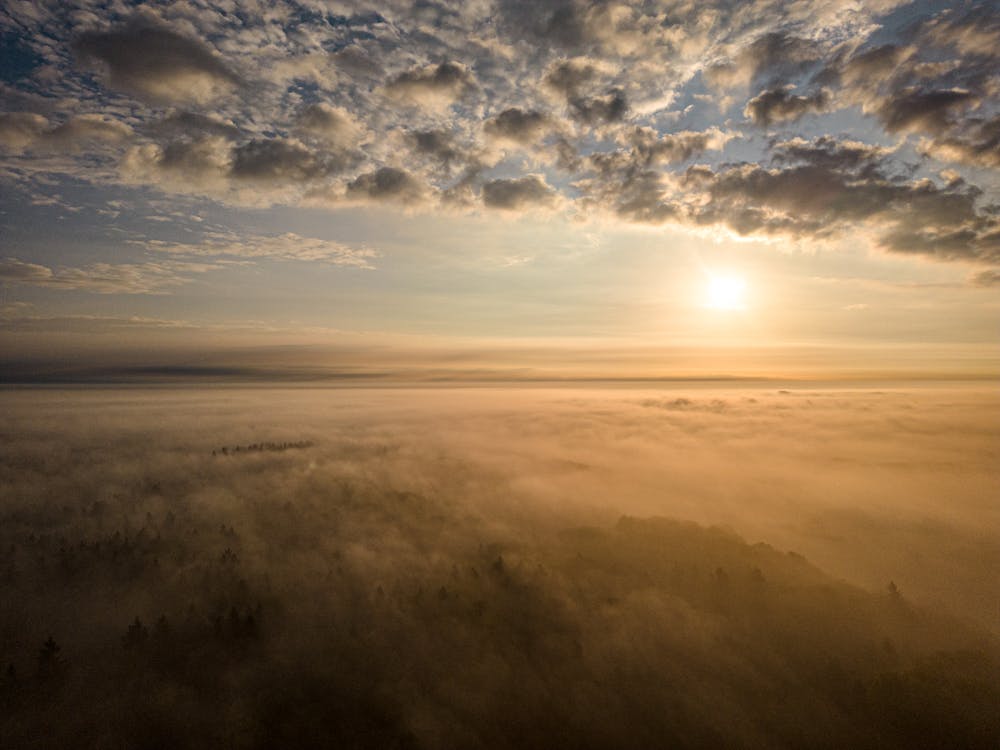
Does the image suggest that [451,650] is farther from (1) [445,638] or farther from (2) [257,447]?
(2) [257,447]

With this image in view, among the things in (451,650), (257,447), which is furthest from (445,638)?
(257,447)

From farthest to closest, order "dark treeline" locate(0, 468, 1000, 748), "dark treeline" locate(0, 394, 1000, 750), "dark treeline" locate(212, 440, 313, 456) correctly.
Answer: "dark treeline" locate(212, 440, 313, 456) < "dark treeline" locate(0, 394, 1000, 750) < "dark treeline" locate(0, 468, 1000, 748)

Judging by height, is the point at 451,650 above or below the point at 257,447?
above

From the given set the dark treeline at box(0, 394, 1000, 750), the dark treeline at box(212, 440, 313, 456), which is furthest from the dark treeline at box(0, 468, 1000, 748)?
the dark treeline at box(212, 440, 313, 456)

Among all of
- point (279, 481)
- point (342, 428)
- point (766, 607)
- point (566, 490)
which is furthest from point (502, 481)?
point (342, 428)

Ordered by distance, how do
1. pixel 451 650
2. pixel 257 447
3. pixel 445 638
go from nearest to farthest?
1. pixel 451 650
2. pixel 445 638
3. pixel 257 447

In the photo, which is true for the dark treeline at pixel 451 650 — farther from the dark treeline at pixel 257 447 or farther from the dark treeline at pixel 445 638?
the dark treeline at pixel 257 447

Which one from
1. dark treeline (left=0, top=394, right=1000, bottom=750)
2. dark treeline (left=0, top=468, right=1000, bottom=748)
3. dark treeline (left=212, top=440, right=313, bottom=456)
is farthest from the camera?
dark treeline (left=212, top=440, right=313, bottom=456)

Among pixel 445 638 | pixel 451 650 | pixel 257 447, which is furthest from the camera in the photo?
pixel 257 447

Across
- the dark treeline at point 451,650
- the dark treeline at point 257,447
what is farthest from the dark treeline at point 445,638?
the dark treeline at point 257,447

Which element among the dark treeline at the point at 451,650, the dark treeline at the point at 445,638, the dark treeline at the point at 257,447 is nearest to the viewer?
the dark treeline at the point at 451,650

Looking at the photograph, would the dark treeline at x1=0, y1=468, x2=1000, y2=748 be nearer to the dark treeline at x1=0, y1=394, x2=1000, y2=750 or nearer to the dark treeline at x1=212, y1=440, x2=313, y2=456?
the dark treeline at x1=0, y1=394, x2=1000, y2=750
